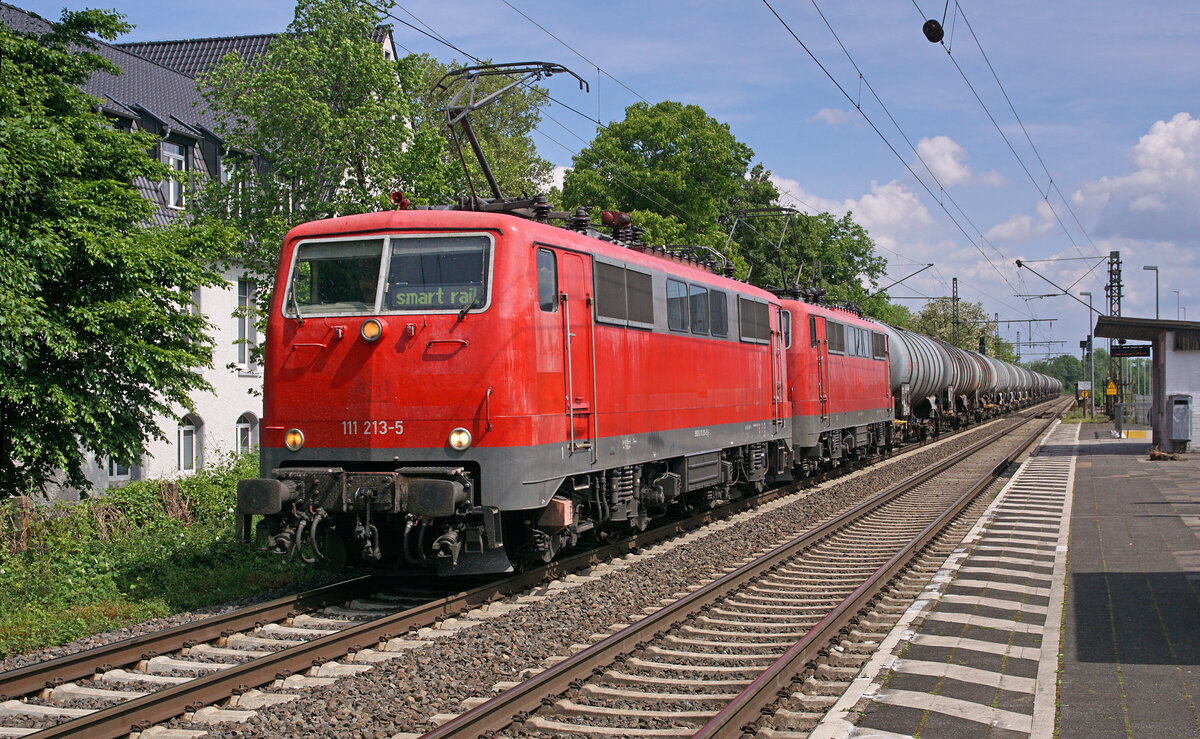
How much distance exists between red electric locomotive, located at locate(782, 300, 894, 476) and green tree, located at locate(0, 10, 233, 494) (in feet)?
35.2

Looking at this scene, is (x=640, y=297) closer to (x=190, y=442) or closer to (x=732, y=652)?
(x=732, y=652)

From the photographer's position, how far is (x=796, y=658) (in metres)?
7.10

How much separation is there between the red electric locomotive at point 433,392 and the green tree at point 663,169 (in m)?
30.1

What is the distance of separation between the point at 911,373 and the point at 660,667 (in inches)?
980

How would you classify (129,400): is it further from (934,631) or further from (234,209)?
(934,631)

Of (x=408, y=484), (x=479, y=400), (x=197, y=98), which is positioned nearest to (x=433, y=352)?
(x=479, y=400)

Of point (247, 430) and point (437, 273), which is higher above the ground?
point (437, 273)

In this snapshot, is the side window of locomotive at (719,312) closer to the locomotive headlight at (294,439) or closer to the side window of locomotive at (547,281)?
the side window of locomotive at (547,281)

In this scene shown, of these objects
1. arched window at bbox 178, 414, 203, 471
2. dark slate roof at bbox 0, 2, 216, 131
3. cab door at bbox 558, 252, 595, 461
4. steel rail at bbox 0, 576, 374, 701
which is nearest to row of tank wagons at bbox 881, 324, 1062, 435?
arched window at bbox 178, 414, 203, 471

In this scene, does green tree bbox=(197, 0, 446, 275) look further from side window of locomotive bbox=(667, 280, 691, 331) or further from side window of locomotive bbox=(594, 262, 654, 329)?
side window of locomotive bbox=(594, 262, 654, 329)

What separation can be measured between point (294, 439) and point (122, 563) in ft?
11.7

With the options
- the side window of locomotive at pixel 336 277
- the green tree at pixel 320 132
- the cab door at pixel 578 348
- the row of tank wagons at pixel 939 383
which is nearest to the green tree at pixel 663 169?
the row of tank wagons at pixel 939 383

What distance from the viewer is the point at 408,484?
886cm

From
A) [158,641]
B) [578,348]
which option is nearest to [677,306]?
[578,348]
